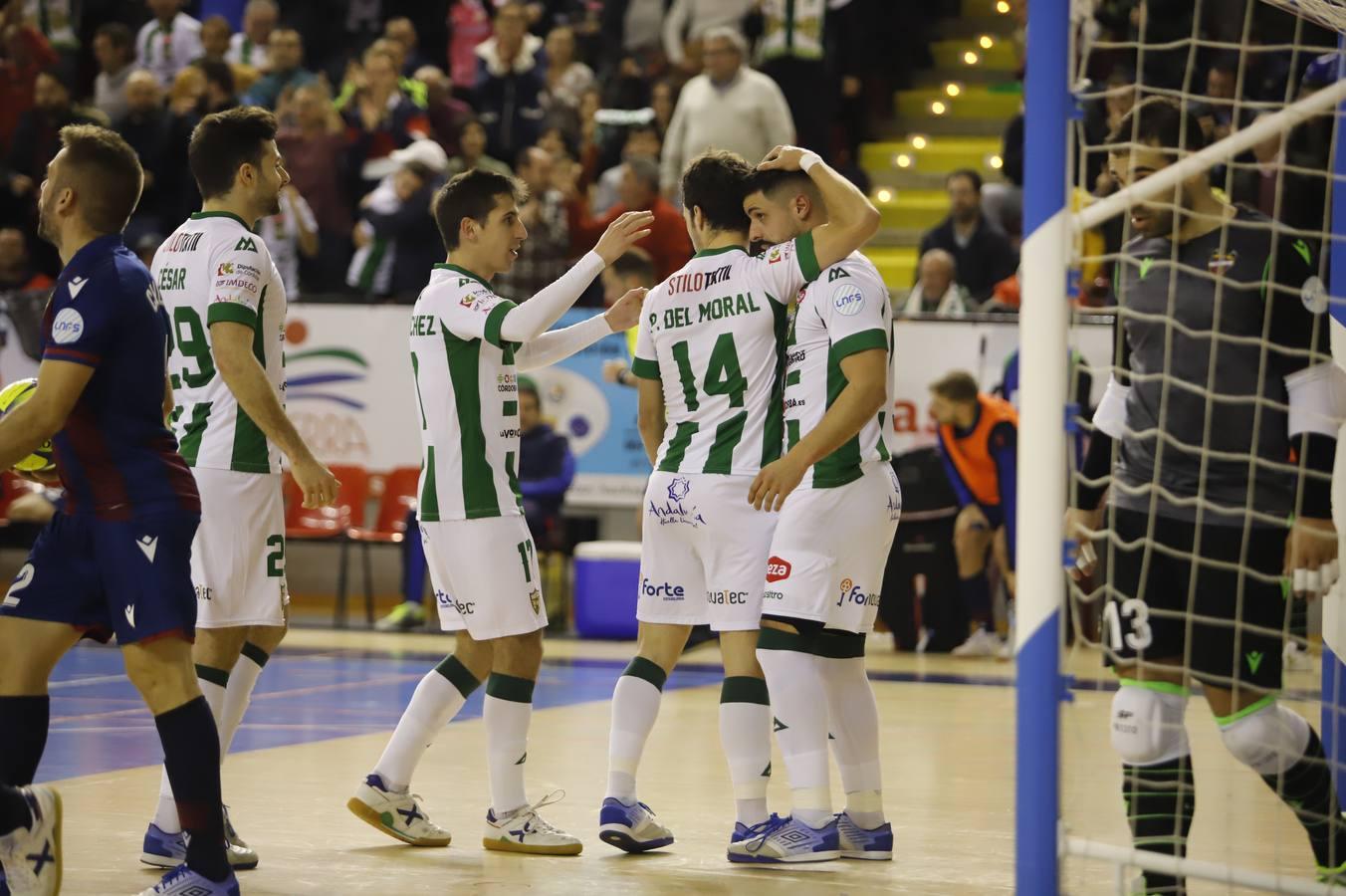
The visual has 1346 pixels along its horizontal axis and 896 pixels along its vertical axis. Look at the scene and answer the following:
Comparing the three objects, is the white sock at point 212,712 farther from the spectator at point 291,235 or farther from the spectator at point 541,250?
the spectator at point 291,235

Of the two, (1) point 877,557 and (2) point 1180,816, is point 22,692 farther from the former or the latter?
(2) point 1180,816

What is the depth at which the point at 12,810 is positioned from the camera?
4684 millimetres

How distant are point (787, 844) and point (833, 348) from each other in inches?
65.8

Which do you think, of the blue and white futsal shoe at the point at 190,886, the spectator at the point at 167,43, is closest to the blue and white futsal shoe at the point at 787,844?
the blue and white futsal shoe at the point at 190,886

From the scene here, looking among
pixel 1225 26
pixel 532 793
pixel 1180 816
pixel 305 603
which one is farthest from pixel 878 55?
pixel 1180 816

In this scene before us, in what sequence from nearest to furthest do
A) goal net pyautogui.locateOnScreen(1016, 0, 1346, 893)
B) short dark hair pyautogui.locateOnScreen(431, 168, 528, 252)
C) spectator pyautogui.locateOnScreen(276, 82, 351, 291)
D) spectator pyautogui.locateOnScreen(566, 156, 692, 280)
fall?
goal net pyautogui.locateOnScreen(1016, 0, 1346, 893) < short dark hair pyautogui.locateOnScreen(431, 168, 528, 252) < spectator pyautogui.locateOnScreen(566, 156, 692, 280) < spectator pyautogui.locateOnScreen(276, 82, 351, 291)

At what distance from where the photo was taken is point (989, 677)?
473 inches

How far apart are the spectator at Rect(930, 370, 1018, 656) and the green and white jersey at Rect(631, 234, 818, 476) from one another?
6947 mm

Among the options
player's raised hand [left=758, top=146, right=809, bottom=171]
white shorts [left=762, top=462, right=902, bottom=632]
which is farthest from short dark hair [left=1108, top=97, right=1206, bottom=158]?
white shorts [left=762, top=462, right=902, bottom=632]

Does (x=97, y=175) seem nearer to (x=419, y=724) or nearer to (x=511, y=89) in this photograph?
(x=419, y=724)

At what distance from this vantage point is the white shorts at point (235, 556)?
230 inches

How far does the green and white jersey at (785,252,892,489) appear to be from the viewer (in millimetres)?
5887

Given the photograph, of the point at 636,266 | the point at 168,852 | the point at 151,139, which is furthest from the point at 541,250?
the point at 168,852

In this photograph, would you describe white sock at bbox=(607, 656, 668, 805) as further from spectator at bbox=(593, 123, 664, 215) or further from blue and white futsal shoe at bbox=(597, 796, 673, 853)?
spectator at bbox=(593, 123, 664, 215)
